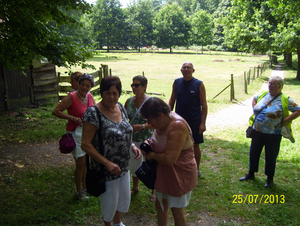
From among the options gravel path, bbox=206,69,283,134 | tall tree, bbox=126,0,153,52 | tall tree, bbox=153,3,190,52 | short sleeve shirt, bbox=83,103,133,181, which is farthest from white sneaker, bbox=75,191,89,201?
tall tree, bbox=126,0,153,52

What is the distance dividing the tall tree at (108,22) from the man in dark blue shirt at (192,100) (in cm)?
6783

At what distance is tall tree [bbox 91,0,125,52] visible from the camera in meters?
70.3

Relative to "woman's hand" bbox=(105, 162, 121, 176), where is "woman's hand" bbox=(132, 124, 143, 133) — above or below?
above

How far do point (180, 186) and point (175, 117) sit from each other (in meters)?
0.73

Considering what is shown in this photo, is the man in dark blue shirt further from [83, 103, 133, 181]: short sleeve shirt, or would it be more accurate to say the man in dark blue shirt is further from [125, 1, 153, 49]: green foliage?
[125, 1, 153, 49]: green foliage

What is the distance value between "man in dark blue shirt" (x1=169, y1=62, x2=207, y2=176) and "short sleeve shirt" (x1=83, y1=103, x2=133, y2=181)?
2.11 m

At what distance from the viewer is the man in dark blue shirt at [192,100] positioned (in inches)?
192

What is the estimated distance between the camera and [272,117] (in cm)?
457

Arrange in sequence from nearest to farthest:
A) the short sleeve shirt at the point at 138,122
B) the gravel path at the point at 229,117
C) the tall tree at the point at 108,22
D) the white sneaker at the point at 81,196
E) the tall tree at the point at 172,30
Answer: the short sleeve shirt at the point at 138,122 < the white sneaker at the point at 81,196 < the gravel path at the point at 229,117 < the tall tree at the point at 108,22 < the tall tree at the point at 172,30

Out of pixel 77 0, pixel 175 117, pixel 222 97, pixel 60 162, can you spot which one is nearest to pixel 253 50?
pixel 222 97

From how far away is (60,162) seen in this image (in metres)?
6.29

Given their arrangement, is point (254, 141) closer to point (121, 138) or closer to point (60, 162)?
point (121, 138)
